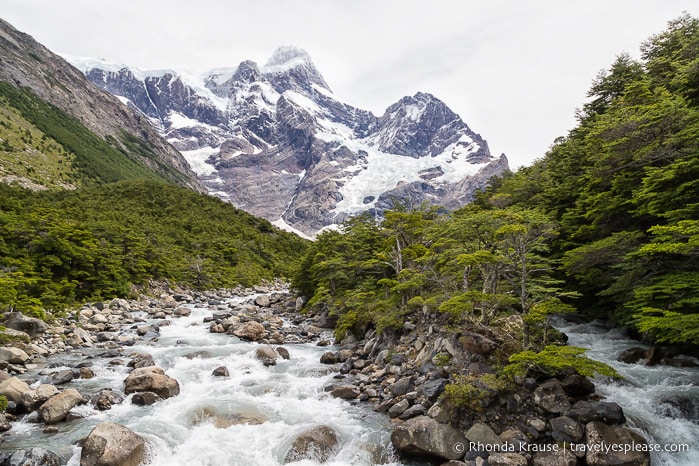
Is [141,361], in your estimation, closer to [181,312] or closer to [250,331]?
[250,331]

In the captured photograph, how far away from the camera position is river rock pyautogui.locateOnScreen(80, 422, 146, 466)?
9.40 meters

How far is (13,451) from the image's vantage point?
9.60 m

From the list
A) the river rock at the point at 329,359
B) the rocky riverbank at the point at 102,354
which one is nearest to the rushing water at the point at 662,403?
the rocky riverbank at the point at 102,354

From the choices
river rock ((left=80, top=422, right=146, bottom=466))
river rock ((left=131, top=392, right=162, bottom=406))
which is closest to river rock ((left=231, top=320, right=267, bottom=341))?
river rock ((left=131, top=392, right=162, bottom=406))

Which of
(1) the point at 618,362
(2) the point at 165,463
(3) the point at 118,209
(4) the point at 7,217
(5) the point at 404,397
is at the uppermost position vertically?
(3) the point at 118,209

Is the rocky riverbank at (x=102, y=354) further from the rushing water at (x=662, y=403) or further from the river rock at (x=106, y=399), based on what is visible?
the rushing water at (x=662, y=403)

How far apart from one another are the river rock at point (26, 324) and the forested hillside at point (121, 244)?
828 mm

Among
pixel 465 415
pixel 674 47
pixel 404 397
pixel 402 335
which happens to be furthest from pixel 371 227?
pixel 674 47

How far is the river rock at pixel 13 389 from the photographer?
11641mm

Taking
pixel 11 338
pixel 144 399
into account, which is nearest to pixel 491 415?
pixel 144 399

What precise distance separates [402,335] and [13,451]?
13.9m

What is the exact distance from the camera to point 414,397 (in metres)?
12.7

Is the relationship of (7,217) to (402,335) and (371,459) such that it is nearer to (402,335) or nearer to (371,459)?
(402,335)

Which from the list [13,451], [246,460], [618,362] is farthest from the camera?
[618,362]
